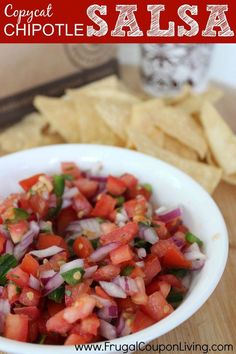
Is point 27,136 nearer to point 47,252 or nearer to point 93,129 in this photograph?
point 93,129

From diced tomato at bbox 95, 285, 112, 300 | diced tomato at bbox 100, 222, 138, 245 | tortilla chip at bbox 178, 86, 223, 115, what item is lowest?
diced tomato at bbox 95, 285, 112, 300

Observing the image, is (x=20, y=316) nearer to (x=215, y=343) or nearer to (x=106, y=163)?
(x=215, y=343)

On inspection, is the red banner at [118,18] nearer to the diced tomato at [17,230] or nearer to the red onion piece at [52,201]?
the red onion piece at [52,201]

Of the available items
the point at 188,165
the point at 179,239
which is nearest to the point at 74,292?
the point at 179,239

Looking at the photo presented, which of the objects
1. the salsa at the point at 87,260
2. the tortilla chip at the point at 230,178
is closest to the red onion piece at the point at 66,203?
the salsa at the point at 87,260

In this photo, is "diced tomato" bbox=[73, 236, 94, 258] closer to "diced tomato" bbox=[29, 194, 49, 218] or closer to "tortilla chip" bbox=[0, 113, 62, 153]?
"diced tomato" bbox=[29, 194, 49, 218]

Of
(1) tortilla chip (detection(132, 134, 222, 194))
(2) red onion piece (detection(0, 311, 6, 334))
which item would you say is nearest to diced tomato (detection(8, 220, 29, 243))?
(2) red onion piece (detection(0, 311, 6, 334))
